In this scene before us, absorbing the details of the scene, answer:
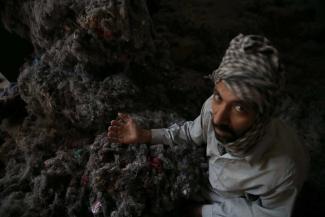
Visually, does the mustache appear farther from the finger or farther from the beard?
the finger

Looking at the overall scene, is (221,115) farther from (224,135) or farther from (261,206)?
(261,206)

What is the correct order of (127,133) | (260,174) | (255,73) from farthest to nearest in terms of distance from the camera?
1. (127,133)
2. (260,174)
3. (255,73)

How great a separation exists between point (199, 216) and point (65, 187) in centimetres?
48

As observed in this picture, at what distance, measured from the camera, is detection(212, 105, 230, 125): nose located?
804mm

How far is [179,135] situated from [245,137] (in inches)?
13.5

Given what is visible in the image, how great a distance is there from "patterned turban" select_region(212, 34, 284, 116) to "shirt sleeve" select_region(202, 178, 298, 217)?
0.24m

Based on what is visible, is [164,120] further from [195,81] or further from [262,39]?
[262,39]

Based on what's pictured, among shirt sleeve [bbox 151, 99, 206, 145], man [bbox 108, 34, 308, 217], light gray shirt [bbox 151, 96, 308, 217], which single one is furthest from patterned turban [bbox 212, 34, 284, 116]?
shirt sleeve [bbox 151, 99, 206, 145]

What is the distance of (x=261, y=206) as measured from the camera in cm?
95

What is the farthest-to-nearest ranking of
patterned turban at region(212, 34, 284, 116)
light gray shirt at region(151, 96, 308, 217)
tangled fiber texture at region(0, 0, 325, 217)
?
tangled fiber texture at region(0, 0, 325, 217)
light gray shirt at region(151, 96, 308, 217)
patterned turban at region(212, 34, 284, 116)

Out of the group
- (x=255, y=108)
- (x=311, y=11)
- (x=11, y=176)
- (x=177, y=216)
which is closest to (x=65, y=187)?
(x=11, y=176)

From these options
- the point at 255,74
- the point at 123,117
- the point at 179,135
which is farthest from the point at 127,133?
the point at 255,74

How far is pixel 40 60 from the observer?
1381 mm

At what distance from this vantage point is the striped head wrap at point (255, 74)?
2.47 ft
